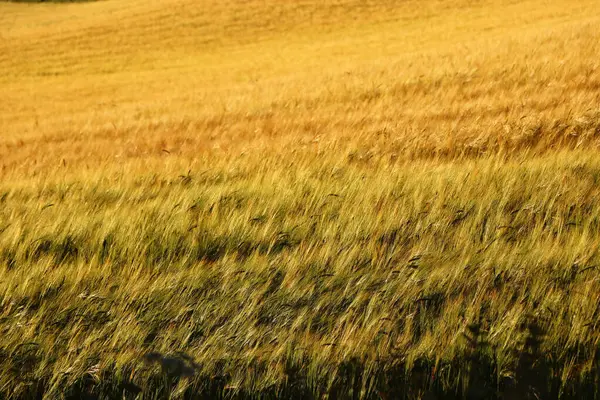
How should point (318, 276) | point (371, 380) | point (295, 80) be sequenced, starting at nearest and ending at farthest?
1. point (371, 380)
2. point (318, 276)
3. point (295, 80)

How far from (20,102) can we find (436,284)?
617 inches

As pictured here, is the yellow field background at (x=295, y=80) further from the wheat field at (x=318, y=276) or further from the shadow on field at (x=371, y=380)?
the shadow on field at (x=371, y=380)

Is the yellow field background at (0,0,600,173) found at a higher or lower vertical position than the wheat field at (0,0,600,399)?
lower

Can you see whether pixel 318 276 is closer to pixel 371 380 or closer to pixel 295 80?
pixel 371 380

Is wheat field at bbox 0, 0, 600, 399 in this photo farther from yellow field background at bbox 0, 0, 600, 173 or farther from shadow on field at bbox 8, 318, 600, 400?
yellow field background at bbox 0, 0, 600, 173

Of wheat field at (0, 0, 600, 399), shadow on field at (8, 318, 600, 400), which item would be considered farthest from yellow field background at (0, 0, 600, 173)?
shadow on field at (8, 318, 600, 400)

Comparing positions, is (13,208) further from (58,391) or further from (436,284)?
(436,284)

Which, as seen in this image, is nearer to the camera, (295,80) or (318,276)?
(318,276)

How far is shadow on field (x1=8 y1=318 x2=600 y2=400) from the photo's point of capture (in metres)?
1.79

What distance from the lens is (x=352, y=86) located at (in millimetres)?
9523

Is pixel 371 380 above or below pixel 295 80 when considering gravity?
above

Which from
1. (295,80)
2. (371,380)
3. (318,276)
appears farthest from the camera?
(295,80)

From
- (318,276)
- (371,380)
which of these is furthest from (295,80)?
(371,380)

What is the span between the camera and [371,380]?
180 centimetres
